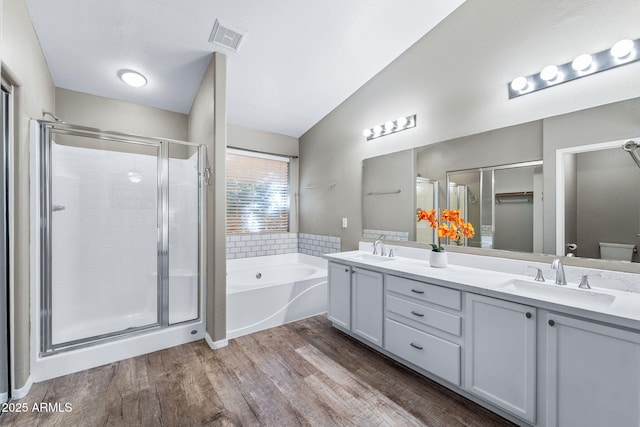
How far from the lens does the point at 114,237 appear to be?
2533 mm

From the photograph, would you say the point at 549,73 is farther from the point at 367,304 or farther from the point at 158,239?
the point at 158,239

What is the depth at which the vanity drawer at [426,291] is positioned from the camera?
1804 mm

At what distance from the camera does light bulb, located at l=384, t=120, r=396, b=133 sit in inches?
114

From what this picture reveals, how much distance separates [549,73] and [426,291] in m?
1.70

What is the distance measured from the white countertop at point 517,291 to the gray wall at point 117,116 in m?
2.80

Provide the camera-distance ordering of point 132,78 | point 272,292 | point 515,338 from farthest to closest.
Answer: point 272,292
point 132,78
point 515,338

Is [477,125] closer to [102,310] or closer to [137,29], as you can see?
[137,29]

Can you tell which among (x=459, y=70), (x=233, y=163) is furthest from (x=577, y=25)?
(x=233, y=163)

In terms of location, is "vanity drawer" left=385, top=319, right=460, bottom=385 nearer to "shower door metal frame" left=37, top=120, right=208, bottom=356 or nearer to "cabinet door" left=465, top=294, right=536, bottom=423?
"cabinet door" left=465, top=294, right=536, bottom=423

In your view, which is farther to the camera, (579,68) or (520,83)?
(520,83)

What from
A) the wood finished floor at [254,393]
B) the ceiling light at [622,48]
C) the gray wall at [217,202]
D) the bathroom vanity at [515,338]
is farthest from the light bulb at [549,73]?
the gray wall at [217,202]

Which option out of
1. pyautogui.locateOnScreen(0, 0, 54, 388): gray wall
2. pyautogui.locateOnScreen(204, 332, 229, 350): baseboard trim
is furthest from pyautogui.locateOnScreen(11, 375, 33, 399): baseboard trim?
pyautogui.locateOnScreen(204, 332, 229, 350): baseboard trim

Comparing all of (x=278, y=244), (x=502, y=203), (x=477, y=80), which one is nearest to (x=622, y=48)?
(x=477, y=80)

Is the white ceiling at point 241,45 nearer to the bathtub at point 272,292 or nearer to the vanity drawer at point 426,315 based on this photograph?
the bathtub at point 272,292
